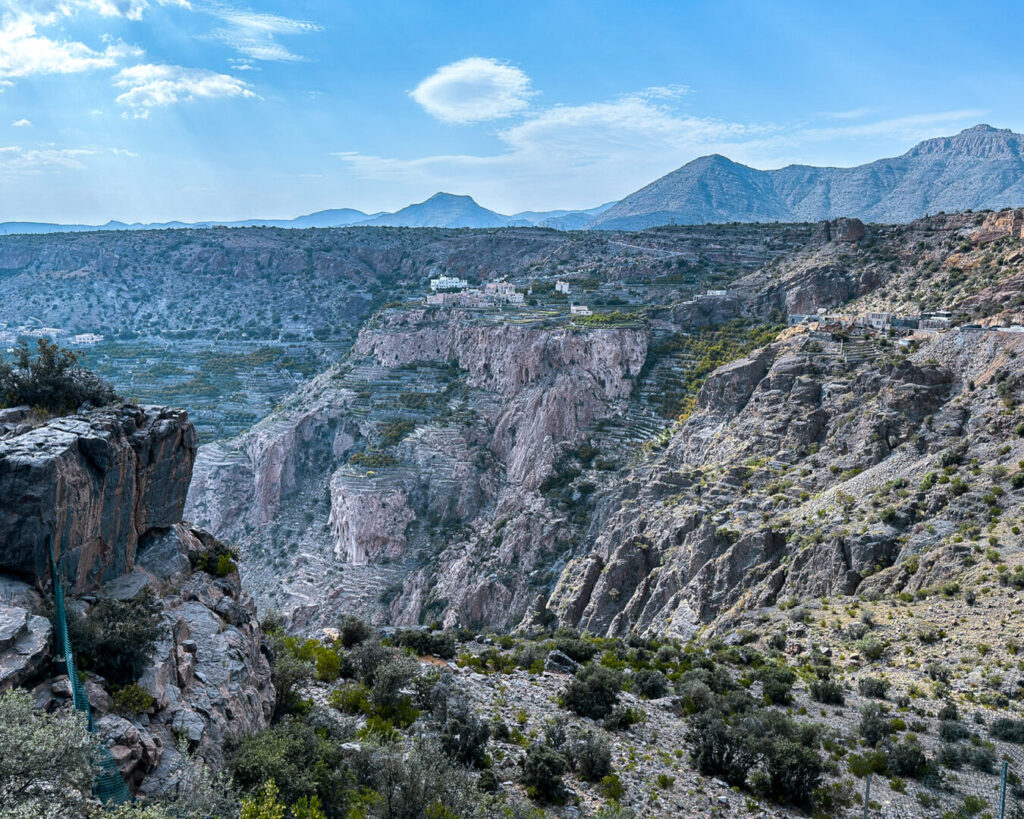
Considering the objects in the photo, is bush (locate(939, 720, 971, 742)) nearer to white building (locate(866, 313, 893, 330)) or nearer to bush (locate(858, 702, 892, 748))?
bush (locate(858, 702, 892, 748))

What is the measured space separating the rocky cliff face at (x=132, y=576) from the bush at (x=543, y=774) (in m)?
5.08

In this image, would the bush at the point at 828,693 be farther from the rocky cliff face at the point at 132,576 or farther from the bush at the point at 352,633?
the rocky cliff face at the point at 132,576

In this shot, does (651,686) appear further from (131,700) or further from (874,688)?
(131,700)

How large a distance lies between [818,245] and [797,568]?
35612mm

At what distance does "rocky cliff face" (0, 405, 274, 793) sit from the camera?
8562 millimetres

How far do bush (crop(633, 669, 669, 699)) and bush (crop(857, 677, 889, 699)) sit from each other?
4878 millimetres

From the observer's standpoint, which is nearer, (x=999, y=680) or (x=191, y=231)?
(x=999, y=680)

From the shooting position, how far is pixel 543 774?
41.0ft

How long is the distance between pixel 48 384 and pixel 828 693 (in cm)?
1887

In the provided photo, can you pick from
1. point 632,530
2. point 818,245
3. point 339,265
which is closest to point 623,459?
point 632,530

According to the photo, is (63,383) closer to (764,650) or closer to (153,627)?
(153,627)

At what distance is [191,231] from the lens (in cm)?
10956

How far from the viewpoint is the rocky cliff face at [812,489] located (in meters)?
21.0

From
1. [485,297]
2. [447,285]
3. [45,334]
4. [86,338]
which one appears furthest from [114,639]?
[45,334]
